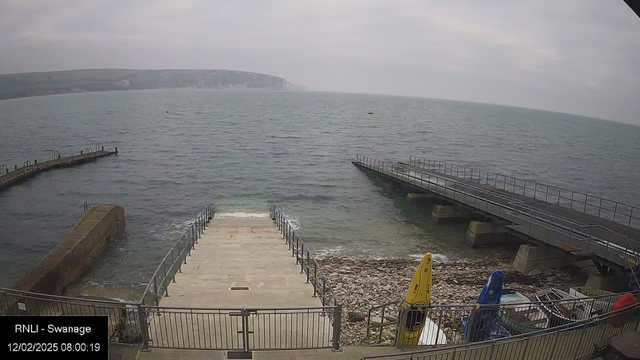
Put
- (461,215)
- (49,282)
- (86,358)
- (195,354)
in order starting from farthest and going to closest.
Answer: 1. (461,215)
2. (49,282)
3. (195,354)
4. (86,358)

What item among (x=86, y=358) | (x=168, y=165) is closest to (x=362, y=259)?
(x=86, y=358)

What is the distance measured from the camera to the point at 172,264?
13.3 metres

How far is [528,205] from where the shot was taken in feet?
84.1

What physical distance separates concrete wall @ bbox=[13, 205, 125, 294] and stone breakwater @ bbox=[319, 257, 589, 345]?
12.6m

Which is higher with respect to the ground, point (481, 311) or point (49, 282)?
point (481, 311)

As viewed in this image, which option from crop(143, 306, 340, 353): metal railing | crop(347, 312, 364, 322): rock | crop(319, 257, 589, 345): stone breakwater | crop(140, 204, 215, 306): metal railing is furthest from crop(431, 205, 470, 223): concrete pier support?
crop(143, 306, 340, 353): metal railing

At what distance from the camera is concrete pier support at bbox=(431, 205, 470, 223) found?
1126 inches

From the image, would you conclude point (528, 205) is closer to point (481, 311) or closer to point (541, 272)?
point (541, 272)

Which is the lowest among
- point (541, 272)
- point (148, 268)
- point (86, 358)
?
point (148, 268)

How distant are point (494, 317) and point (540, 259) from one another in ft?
40.8

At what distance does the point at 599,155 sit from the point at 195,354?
310ft

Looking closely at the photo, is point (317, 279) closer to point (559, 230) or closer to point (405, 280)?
point (405, 280)

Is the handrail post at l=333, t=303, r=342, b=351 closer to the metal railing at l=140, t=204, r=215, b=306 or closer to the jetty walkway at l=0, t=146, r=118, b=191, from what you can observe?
the metal railing at l=140, t=204, r=215, b=306

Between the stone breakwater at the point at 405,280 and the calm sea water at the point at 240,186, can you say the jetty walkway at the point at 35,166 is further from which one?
the stone breakwater at the point at 405,280
